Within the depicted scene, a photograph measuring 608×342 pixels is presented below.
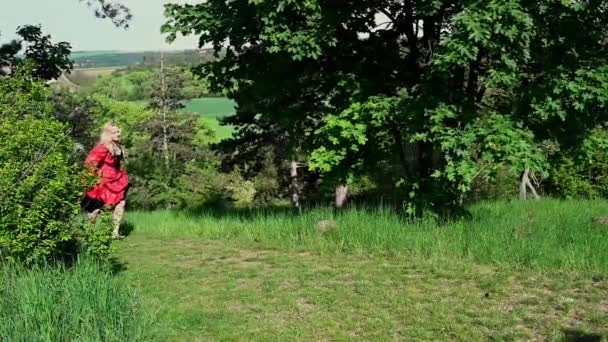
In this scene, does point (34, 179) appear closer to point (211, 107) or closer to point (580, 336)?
point (580, 336)

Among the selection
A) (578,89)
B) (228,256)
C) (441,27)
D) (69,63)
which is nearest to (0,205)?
(228,256)

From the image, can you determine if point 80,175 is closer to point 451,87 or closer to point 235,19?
point 235,19

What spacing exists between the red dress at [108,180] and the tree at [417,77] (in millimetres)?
1806

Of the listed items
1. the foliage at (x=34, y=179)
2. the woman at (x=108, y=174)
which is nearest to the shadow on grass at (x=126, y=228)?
the woman at (x=108, y=174)

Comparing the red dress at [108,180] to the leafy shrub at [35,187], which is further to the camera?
the red dress at [108,180]

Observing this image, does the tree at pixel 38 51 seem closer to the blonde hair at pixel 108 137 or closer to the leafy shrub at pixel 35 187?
the blonde hair at pixel 108 137

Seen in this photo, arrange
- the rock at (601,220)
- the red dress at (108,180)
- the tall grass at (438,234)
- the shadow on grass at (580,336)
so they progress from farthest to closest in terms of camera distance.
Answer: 1. the red dress at (108,180)
2. the rock at (601,220)
3. the tall grass at (438,234)
4. the shadow on grass at (580,336)

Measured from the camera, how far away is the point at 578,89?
7383 millimetres

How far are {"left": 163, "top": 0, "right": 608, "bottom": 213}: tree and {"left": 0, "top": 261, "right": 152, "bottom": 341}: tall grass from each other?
13.0 feet

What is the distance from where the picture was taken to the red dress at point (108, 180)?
9086 mm

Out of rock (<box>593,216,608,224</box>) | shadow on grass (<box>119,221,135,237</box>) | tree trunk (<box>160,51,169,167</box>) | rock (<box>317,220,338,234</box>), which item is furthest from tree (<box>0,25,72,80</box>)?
tree trunk (<box>160,51,169,167</box>)

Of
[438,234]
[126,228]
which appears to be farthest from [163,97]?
[438,234]

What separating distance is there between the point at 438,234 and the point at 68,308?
4441 mm

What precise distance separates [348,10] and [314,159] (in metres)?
2.04
